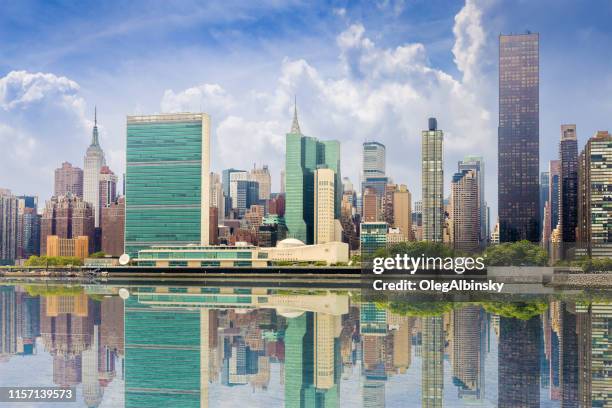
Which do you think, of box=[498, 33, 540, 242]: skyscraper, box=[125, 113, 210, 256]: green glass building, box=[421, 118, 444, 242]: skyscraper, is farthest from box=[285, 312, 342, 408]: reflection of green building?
box=[498, 33, 540, 242]: skyscraper

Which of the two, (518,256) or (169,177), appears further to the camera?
(169,177)

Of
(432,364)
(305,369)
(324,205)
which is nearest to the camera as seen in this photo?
(305,369)

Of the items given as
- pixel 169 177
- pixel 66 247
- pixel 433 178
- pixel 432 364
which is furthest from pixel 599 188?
pixel 66 247

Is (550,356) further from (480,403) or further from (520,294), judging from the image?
(520,294)

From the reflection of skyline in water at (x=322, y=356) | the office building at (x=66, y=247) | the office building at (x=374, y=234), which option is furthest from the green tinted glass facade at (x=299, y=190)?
the reflection of skyline in water at (x=322, y=356)

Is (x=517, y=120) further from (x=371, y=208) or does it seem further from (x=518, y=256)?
(x=518, y=256)

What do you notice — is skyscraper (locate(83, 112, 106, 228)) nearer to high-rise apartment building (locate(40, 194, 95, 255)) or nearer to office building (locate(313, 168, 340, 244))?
high-rise apartment building (locate(40, 194, 95, 255))
